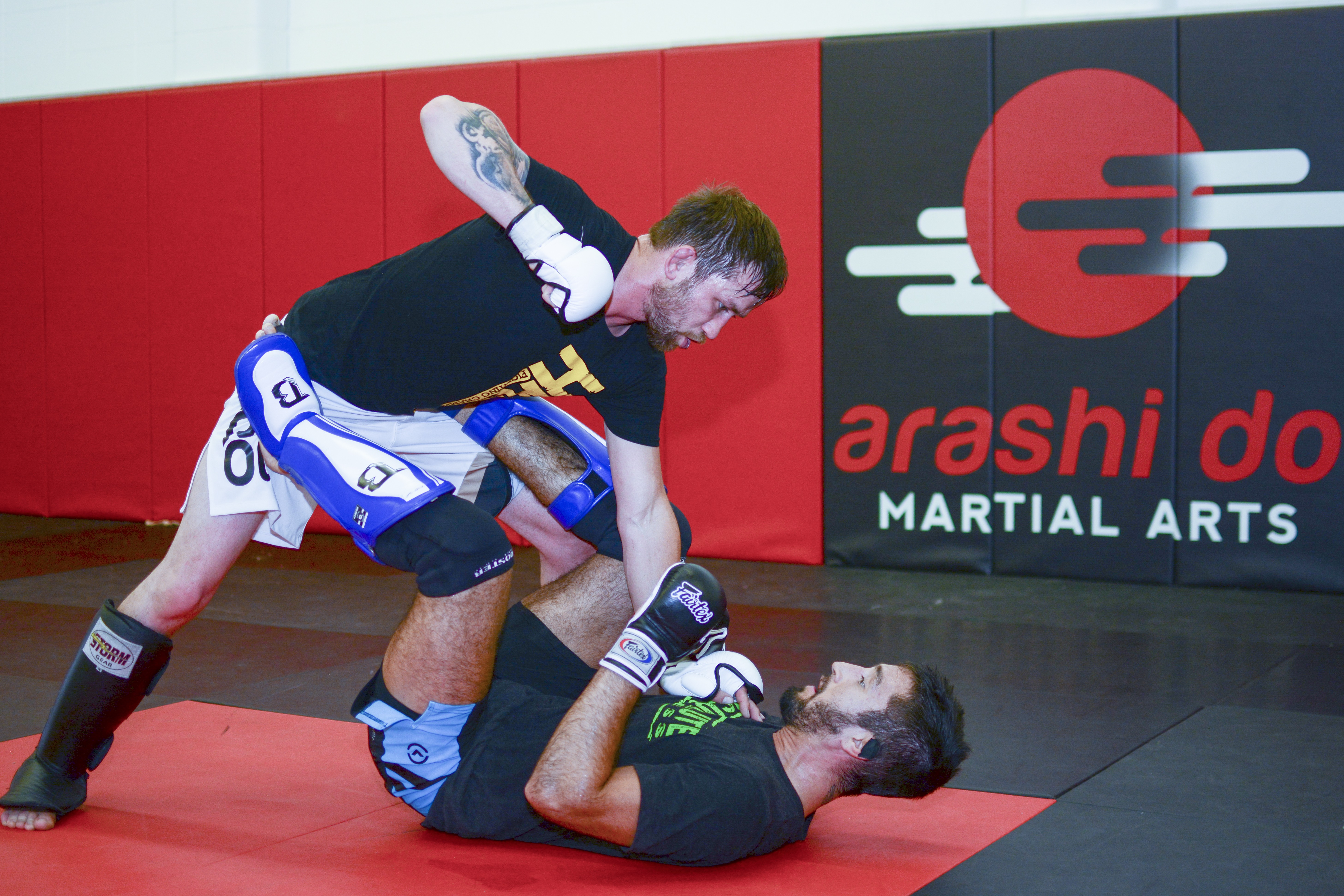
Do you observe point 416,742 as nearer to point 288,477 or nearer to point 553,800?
point 553,800

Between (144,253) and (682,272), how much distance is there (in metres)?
5.70

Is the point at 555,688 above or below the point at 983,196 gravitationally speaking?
below

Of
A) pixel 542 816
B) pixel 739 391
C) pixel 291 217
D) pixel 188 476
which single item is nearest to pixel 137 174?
pixel 291 217

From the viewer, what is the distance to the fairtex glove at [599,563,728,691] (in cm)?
213

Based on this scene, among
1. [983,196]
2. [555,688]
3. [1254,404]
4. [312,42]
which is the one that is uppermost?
[312,42]

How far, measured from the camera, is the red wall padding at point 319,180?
259 inches

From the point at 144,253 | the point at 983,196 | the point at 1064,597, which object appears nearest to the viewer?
the point at 1064,597

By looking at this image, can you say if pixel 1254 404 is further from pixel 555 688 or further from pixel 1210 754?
pixel 555 688

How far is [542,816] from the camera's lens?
2193 millimetres

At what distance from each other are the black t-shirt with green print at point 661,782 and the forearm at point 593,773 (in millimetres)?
34

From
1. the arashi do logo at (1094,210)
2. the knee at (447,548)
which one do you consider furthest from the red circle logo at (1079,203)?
the knee at (447,548)

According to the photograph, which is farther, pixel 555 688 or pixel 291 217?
pixel 291 217

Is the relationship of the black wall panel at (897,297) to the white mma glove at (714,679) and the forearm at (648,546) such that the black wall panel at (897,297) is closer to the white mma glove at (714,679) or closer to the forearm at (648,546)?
the forearm at (648,546)

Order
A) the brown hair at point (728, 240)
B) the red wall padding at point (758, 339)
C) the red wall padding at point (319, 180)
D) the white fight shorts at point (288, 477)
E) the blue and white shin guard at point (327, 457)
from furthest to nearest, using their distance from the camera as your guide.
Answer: the red wall padding at point (319, 180), the red wall padding at point (758, 339), the white fight shorts at point (288, 477), the brown hair at point (728, 240), the blue and white shin guard at point (327, 457)
